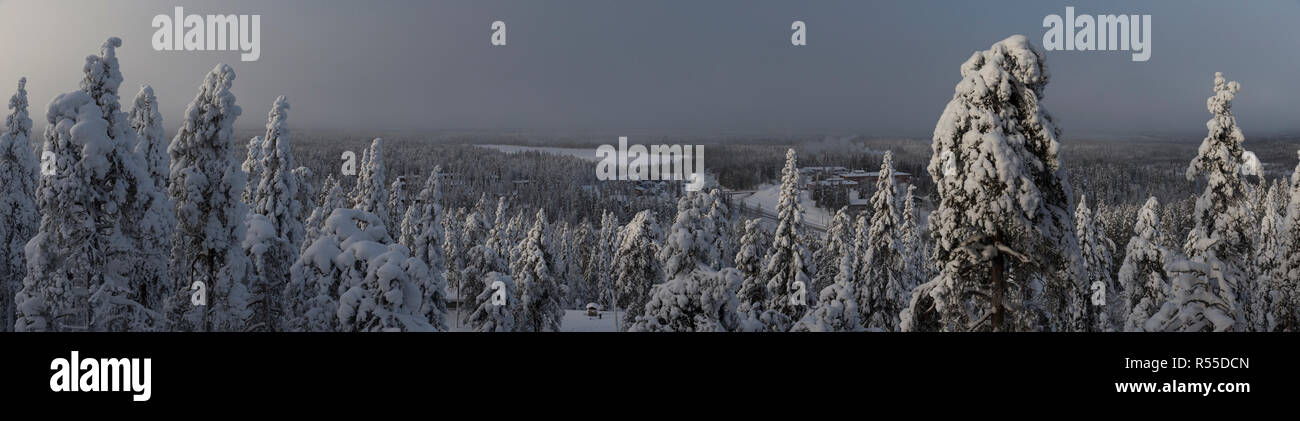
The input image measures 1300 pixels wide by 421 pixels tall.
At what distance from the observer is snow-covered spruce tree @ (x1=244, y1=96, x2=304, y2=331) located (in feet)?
77.2

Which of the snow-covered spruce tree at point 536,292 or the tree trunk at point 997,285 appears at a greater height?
the tree trunk at point 997,285

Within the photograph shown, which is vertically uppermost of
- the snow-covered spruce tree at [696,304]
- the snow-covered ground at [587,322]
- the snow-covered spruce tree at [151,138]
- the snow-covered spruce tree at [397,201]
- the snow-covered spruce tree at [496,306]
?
the snow-covered spruce tree at [151,138]

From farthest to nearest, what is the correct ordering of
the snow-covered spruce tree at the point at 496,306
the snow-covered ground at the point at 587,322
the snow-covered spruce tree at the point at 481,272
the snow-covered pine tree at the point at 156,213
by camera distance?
the snow-covered ground at the point at 587,322
the snow-covered spruce tree at the point at 481,272
the snow-covered spruce tree at the point at 496,306
the snow-covered pine tree at the point at 156,213

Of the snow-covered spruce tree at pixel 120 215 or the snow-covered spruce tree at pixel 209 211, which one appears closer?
the snow-covered spruce tree at pixel 120 215

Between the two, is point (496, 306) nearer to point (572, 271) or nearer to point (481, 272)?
point (481, 272)

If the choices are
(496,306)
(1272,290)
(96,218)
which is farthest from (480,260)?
(1272,290)

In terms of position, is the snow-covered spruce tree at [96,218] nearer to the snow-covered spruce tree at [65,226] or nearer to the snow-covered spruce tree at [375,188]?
the snow-covered spruce tree at [65,226]

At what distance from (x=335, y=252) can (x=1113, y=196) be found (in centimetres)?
21077

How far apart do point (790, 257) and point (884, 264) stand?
26.4ft

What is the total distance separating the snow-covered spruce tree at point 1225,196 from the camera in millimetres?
19656

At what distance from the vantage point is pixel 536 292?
3650 cm

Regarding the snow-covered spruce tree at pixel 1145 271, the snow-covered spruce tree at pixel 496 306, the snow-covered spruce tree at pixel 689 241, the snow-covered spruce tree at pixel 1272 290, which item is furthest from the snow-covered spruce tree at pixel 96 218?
the snow-covered spruce tree at pixel 1272 290

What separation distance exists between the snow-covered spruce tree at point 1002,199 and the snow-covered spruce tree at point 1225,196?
836cm

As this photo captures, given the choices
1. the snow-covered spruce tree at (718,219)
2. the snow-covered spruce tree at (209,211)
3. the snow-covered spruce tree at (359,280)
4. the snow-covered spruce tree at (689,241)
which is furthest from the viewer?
the snow-covered spruce tree at (718,219)
